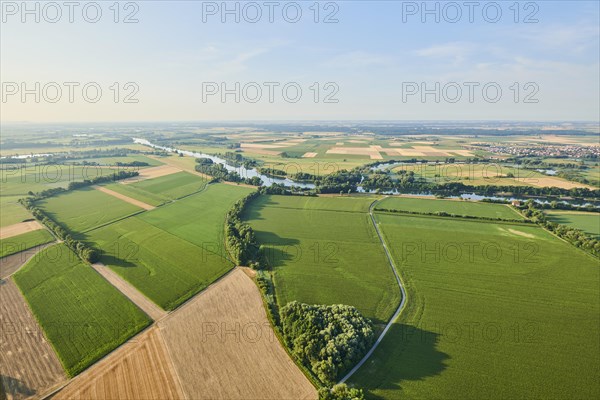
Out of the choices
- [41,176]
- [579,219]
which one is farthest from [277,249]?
[41,176]

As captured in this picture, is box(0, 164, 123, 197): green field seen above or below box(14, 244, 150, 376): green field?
above

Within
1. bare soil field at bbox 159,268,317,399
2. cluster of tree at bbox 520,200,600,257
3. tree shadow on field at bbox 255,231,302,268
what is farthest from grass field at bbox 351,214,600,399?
tree shadow on field at bbox 255,231,302,268

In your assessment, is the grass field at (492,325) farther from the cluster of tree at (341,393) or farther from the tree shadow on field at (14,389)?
the tree shadow on field at (14,389)

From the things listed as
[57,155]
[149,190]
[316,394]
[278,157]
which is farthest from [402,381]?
[57,155]

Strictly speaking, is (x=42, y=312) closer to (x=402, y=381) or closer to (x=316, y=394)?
(x=316, y=394)

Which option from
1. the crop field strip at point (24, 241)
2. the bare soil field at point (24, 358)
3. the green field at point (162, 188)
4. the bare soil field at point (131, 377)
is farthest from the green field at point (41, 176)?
the bare soil field at point (131, 377)

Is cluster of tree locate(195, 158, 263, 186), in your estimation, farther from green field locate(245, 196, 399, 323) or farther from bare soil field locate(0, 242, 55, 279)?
bare soil field locate(0, 242, 55, 279)
